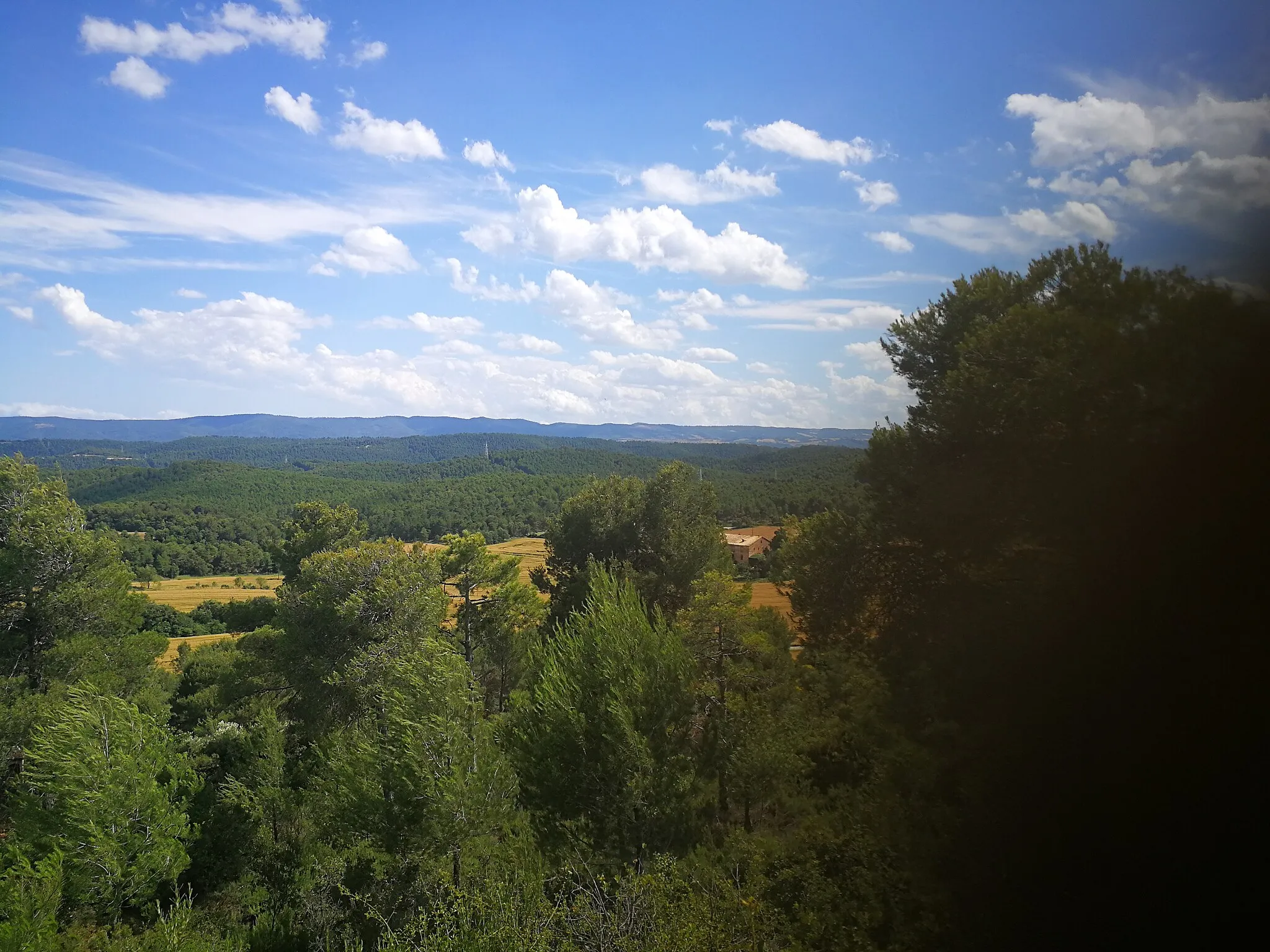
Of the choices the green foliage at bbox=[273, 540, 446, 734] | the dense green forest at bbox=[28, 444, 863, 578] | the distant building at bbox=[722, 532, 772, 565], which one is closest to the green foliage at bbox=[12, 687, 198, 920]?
the green foliage at bbox=[273, 540, 446, 734]

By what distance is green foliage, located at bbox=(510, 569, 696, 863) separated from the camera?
460 inches

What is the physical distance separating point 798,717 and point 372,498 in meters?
103

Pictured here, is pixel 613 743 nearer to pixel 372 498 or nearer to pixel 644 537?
pixel 644 537

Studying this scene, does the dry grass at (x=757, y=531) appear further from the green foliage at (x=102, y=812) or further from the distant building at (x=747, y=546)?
the green foliage at (x=102, y=812)

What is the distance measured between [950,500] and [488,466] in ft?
502

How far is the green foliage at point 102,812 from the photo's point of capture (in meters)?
13.0

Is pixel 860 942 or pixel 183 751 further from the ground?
pixel 860 942

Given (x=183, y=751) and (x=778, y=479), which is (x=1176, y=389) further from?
(x=778, y=479)

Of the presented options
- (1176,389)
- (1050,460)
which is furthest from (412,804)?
(1176,389)

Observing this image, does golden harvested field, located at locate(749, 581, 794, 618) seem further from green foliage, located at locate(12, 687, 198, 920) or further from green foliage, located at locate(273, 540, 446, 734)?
green foliage, located at locate(12, 687, 198, 920)

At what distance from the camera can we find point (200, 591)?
62.6 metres

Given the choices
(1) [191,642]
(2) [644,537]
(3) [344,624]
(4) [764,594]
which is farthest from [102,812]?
(1) [191,642]

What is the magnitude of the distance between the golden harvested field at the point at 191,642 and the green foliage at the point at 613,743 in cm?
2967

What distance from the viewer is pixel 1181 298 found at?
286 inches
